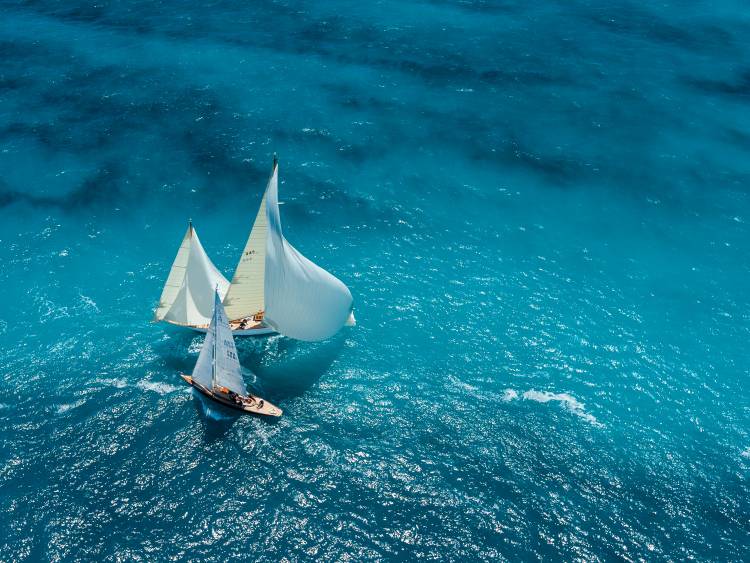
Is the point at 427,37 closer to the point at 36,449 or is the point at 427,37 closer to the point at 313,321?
the point at 313,321

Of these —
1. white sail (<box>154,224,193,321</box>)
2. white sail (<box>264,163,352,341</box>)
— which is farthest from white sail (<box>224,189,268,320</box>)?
white sail (<box>154,224,193,321</box>)

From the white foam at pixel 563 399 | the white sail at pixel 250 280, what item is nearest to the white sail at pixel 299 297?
the white sail at pixel 250 280

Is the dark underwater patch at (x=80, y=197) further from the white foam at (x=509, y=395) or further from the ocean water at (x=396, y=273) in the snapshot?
the white foam at (x=509, y=395)

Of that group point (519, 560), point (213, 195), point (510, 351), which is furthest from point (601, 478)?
point (213, 195)

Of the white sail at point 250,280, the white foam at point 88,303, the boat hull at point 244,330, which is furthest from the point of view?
the white foam at point 88,303

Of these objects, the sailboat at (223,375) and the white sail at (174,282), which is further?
the white sail at (174,282)

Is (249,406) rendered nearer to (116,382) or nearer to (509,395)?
(116,382)
